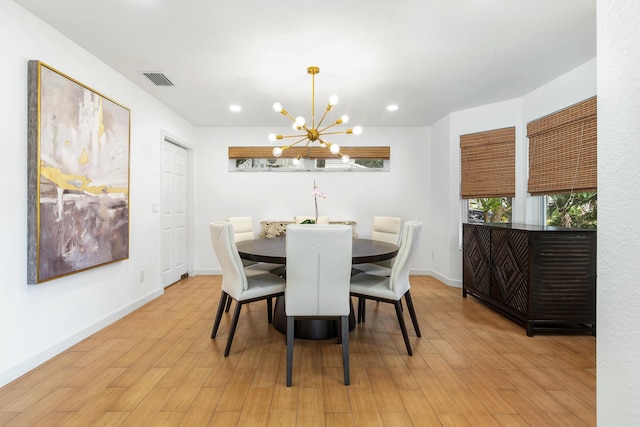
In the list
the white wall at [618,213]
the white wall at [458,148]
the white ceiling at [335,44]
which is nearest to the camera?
the white wall at [618,213]

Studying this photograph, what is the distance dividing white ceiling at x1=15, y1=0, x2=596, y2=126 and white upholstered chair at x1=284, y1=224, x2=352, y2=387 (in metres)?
1.47

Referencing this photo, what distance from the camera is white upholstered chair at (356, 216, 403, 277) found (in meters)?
2.74

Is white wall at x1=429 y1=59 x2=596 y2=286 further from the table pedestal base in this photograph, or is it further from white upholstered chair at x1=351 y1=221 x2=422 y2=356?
the table pedestal base

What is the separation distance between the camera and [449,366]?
1987 mm

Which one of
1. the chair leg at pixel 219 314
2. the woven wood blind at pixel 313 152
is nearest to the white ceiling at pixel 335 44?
the woven wood blind at pixel 313 152

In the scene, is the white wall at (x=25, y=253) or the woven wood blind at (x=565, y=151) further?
the woven wood blind at (x=565, y=151)

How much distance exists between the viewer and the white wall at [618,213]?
0.73 m

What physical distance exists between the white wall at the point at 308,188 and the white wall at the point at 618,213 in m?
3.83

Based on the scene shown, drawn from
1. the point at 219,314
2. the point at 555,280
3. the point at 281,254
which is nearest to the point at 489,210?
the point at 555,280

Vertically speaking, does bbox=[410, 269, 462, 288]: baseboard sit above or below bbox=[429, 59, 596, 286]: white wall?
below

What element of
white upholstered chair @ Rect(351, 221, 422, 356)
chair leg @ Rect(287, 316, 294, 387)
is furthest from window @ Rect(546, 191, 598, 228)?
chair leg @ Rect(287, 316, 294, 387)

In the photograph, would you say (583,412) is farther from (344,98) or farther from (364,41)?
(344,98)

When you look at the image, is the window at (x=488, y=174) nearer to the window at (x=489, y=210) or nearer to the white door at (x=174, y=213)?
the window at (x=489, y=210)

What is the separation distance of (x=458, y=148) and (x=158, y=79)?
3772 mm
